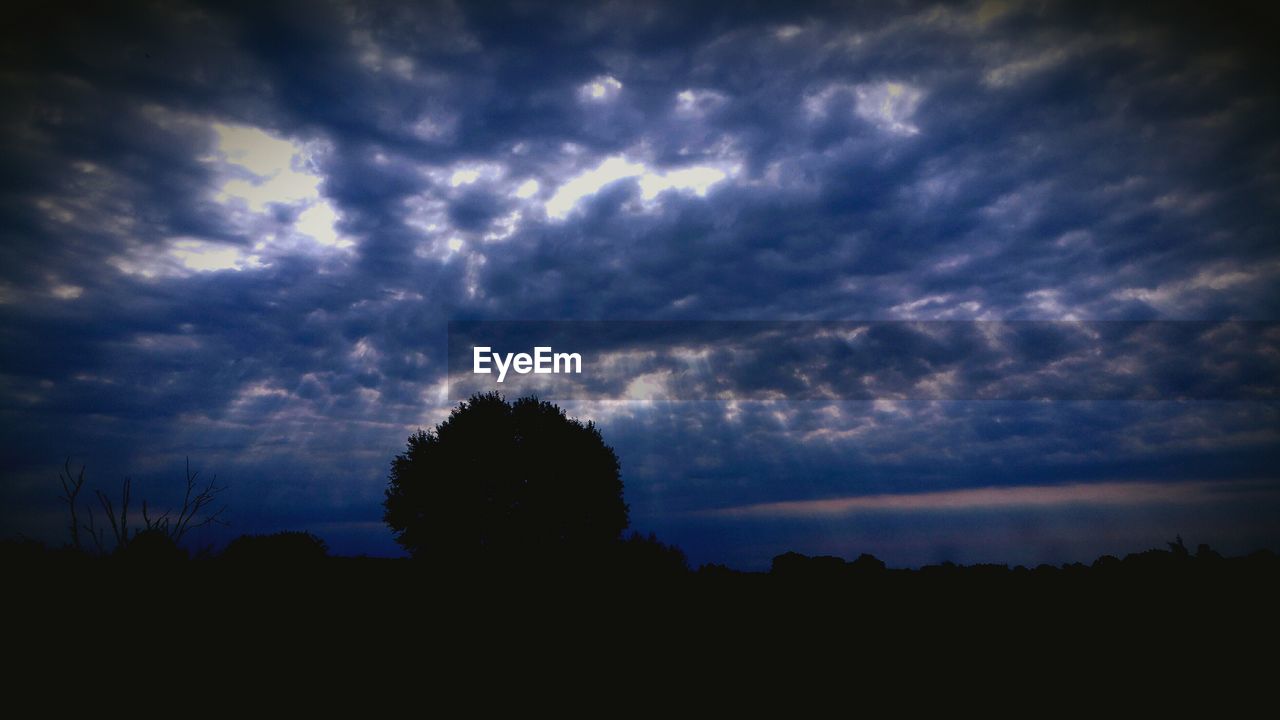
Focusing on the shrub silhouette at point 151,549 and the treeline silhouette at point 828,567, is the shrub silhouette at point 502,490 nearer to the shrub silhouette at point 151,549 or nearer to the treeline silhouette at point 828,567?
the treeline silhouette at point 828,567

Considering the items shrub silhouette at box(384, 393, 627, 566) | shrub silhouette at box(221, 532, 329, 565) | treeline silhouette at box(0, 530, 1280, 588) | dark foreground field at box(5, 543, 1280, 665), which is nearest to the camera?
dark foreground field at box(5, 543, 1280, 665)

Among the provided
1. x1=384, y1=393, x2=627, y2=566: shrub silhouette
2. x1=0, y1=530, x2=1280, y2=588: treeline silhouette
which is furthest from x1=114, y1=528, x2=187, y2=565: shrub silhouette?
x1=384, y1=393, x2=627, y2=566: shrub silhouette

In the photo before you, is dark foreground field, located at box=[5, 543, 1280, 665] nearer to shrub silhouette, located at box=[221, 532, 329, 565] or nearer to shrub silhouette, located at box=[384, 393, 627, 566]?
shrub silhouette, located at box=[221, 532, 329, 565]

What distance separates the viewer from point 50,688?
5.34 meters

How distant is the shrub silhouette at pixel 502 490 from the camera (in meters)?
29.8

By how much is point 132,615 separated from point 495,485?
24011 millimetres

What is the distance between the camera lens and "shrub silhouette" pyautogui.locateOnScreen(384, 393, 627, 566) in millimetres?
29828

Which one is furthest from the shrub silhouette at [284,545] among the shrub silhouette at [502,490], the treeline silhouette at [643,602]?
the treeline silhouette at [643,602]

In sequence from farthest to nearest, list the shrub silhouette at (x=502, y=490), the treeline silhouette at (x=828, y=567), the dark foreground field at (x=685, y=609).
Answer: the shrub silhouette at (x=502, y=490) < the treeline silhouette at (x=828, y=567) < the dark foreground field at (x=685, y=609)

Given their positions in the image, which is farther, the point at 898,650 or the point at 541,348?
the point at 541,348

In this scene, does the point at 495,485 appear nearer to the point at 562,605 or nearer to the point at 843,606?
the point at 562,605

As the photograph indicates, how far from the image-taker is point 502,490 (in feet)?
99.5

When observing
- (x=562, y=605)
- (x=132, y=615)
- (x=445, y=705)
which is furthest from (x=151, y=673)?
(x=562, y=605)

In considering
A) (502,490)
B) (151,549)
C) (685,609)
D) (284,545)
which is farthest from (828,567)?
(284,545)
